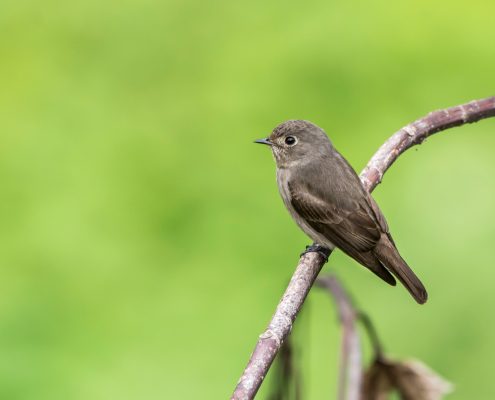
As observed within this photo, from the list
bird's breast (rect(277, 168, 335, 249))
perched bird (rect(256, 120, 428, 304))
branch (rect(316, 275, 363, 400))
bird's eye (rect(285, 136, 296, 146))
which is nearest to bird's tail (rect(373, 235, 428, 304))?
perched bird (rect(256, 120, 428, 304))

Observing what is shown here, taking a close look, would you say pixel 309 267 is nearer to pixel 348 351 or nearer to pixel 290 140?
pixel 348 351

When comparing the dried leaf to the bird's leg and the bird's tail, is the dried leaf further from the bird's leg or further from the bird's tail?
the bird's tail

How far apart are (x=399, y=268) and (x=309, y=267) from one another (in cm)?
108

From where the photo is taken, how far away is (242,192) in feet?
21.7

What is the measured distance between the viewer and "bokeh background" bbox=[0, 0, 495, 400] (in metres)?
5.75

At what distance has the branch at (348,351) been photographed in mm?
2946

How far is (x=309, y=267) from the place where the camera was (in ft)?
10.9

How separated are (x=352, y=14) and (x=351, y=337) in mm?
5486

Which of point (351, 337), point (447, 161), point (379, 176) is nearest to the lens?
point (351, 337)

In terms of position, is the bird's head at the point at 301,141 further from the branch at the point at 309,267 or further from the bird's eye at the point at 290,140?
the branch at the point at 309,267

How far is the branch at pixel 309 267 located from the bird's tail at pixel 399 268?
1.47ft

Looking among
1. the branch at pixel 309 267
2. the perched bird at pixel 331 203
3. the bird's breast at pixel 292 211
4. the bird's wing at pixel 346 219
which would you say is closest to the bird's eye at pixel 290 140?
the perched bird at pixel 331 203

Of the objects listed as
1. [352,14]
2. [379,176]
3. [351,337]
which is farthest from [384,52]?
[351,337]

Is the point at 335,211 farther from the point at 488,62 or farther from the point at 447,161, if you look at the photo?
the point at 488,62
